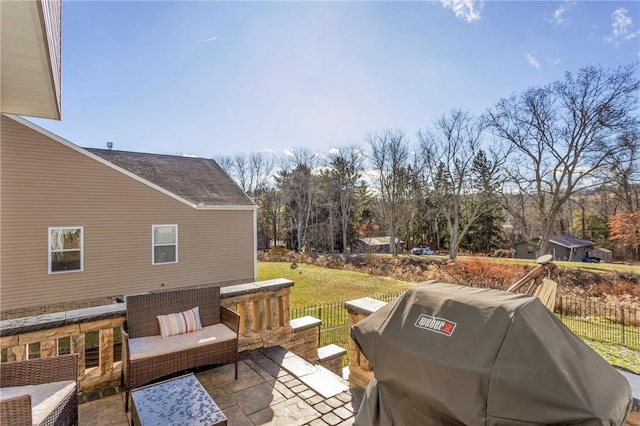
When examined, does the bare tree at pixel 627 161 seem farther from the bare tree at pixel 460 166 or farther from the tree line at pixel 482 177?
the bare tree at pixel 460 166

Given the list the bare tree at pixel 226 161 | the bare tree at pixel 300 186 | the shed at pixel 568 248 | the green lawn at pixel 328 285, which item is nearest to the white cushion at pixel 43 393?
the green lawn at pixel 328 285

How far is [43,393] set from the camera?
200 cm

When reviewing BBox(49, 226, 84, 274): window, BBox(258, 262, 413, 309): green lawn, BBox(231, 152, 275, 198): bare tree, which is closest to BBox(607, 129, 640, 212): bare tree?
BBox(258, 262, 413, 309): green lawn

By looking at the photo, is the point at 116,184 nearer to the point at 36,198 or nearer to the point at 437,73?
the point at 36,198

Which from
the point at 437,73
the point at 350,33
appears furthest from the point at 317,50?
the point at 437,73

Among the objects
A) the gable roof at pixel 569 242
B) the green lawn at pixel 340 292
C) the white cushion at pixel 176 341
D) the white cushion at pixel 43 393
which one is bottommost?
the green lawn at pixel 340 292

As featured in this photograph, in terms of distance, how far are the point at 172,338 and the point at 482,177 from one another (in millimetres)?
23505

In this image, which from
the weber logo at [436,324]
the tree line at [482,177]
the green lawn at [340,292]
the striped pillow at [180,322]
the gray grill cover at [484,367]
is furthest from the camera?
the tree line at [482,177]

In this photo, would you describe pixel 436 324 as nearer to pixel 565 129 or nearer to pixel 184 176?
pixel 184 176

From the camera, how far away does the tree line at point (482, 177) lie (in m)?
16.5

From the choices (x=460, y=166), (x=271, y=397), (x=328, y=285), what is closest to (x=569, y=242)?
(x=460, y=166)

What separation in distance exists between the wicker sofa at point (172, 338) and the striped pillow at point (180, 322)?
4 cm

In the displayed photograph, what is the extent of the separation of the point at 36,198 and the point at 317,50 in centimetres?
827

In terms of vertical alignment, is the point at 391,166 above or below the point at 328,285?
above
